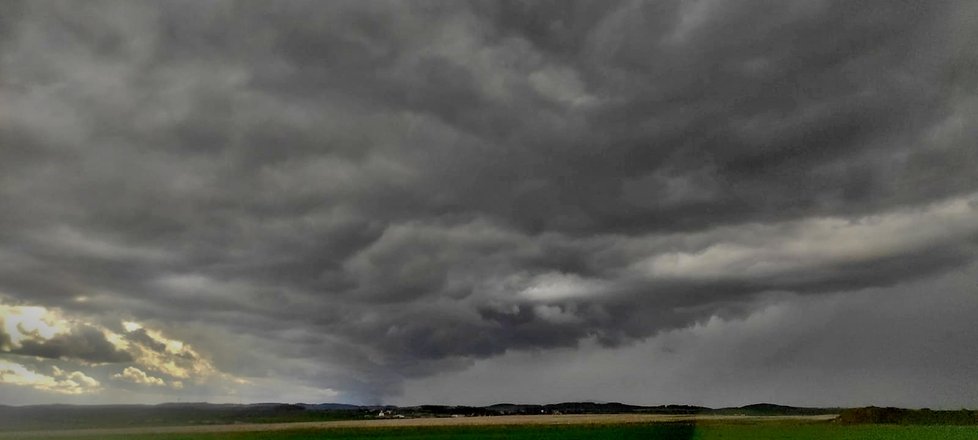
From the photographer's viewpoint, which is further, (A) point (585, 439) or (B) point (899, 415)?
(B) point (899, 415)

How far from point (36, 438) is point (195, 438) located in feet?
78.1

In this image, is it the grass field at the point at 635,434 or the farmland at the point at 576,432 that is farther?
the farmland at the point at 576,432

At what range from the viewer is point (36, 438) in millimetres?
87000

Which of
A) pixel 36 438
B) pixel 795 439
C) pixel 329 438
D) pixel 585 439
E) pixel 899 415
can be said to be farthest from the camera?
pixel 899 415

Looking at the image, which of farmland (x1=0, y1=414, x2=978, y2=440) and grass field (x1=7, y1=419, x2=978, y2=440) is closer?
grass field (x1=7, y1=419, x2=978, y2=440)

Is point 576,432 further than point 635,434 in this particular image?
Yes

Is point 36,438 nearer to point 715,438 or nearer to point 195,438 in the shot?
point 195,438

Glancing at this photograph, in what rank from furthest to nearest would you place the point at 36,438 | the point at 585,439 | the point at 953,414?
1. the point at 953,414
2. the point at 36,438
3. the point at 585,439

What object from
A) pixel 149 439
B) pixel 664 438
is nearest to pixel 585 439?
pixel 664 438

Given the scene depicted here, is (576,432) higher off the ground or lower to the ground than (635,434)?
lower

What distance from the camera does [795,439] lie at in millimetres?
64875

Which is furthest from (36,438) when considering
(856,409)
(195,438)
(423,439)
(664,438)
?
(856,409)

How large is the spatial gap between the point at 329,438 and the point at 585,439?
31038mm

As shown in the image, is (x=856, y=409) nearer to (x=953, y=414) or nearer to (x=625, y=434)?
(x=953, y=414)
